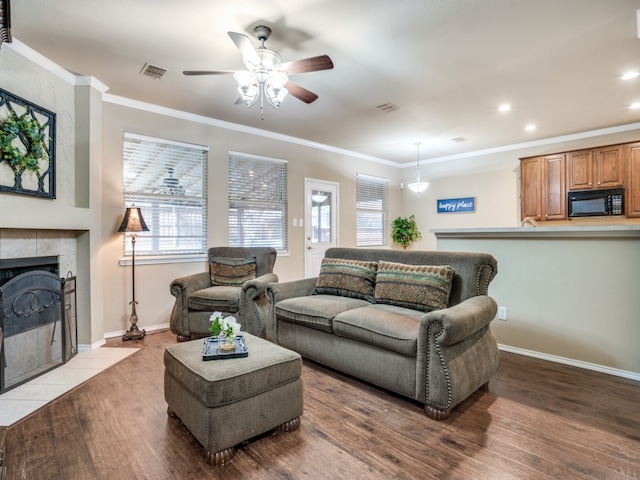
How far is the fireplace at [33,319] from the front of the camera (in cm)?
242

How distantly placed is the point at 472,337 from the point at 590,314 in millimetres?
1327

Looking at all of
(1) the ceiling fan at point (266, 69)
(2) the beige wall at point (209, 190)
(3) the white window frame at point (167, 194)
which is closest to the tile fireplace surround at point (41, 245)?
(2) the beige wall at point (209, 190)

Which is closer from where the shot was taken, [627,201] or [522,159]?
[627,201]

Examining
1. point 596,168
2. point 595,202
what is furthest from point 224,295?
point 596,168

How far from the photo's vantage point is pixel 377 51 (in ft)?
9.11

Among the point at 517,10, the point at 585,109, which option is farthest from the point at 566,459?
the point at 585,109

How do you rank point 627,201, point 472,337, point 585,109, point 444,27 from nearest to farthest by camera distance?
point 472,337 < point 444,27 < point 585,109 < point 627,201

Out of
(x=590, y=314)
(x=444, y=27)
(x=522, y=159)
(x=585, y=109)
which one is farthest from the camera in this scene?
(x=522, y=159)

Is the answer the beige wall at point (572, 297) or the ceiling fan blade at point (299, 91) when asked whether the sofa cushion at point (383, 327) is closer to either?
the beige wall at point (572, 297)

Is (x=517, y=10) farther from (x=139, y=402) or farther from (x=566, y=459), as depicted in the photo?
(x=139, y=402)

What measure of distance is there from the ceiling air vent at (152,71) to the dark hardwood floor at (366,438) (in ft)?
8.78

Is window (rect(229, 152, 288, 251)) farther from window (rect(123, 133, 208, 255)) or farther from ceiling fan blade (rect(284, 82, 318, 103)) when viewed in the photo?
ceiling fan blade (rect(284, 82, 318, 103))

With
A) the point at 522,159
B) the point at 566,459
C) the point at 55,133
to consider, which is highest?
the point at 522,159

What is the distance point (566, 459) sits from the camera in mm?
1642
